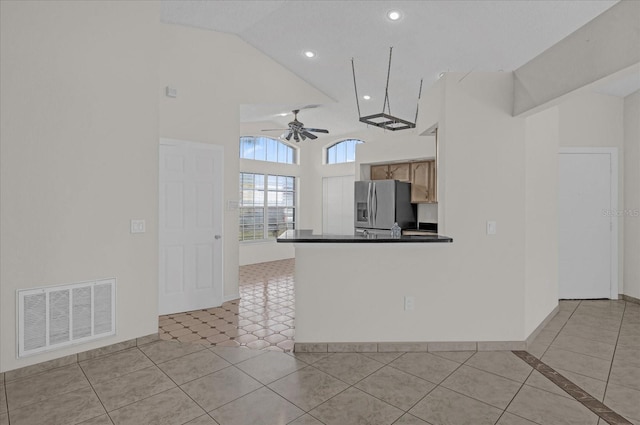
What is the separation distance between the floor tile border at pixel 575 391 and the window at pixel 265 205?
602 cm

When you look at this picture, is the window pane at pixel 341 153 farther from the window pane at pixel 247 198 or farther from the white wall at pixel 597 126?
the white wall at pixel 597 126

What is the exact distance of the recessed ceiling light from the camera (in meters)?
3.78

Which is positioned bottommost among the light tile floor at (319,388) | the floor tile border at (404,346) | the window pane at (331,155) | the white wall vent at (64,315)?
the light tile floor at (319,388)

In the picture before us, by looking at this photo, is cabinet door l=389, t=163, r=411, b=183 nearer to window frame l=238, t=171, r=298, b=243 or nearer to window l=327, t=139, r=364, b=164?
window l=327, t=139, r=364, b=164

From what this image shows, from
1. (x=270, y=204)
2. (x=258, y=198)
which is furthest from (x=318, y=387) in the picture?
(x=270, y=204)

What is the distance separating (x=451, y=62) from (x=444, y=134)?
70.5 inches

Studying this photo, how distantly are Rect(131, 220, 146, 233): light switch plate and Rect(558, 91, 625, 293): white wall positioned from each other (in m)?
5.29

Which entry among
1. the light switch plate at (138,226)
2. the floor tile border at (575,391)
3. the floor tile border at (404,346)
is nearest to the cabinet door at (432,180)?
the floor tile border at (404,346)

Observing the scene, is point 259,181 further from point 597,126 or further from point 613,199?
point 613,199

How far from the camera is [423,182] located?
241 inches

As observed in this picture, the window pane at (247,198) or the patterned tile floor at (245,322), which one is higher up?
the window pane at (247,198)

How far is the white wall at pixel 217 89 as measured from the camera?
4.22m

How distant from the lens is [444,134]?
3.13m

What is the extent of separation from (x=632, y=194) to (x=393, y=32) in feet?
12.6
